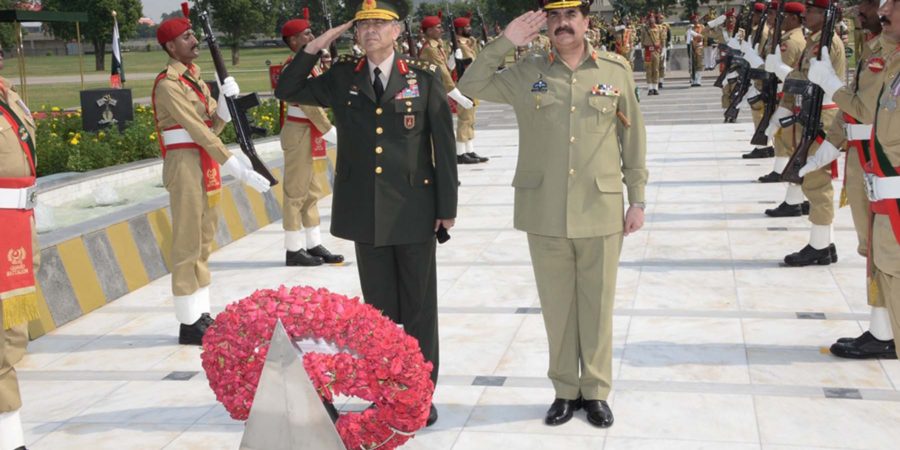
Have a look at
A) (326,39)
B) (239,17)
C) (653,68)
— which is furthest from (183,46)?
(239,17)

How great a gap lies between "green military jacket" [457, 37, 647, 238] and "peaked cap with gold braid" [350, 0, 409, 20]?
434 millimetres

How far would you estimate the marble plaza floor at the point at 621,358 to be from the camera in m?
4.86

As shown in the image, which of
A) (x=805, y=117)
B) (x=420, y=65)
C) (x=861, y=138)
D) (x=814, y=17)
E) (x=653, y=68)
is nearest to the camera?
(x=420, y=65)

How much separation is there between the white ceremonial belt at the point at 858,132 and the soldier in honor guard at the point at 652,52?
19.9 m

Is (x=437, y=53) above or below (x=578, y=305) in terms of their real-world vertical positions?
above

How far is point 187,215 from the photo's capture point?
21.0 feet

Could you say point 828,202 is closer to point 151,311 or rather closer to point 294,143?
point 294,143

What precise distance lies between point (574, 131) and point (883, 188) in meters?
1.37

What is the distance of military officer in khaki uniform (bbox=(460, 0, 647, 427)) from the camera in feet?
15.3

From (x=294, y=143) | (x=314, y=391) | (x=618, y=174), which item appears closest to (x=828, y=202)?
(x=618, y=174)

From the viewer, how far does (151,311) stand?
24.2 ft

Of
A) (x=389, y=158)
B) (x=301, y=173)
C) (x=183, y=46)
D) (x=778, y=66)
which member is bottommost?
(x=301, y=173)

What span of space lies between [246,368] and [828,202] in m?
5.73

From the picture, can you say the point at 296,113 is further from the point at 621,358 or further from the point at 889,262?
the point at 889,262
